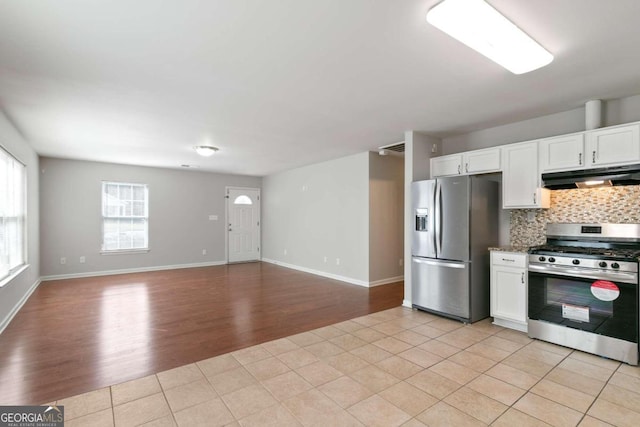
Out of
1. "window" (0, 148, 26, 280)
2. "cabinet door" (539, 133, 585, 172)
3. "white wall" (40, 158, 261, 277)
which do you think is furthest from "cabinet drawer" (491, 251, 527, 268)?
"white wall" (40, 158, 261, 277)

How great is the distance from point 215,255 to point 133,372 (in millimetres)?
5982

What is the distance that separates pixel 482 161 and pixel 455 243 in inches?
43.2

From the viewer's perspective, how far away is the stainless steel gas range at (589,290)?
2764 millimetres

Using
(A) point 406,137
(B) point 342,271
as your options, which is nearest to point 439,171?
(A) point 406,137

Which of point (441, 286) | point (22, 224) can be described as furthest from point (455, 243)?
point (22, 224)

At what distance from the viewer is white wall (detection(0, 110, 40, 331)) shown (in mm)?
3721

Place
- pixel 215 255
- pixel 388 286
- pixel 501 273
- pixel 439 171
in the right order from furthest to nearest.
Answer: pixel 215 255 < pixel 388 286 < pixel 439 171 < pixel 501 273

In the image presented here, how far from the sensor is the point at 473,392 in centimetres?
232

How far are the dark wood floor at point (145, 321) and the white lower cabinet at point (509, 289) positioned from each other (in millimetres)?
1399

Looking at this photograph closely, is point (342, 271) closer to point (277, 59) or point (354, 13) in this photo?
point (277, 59)

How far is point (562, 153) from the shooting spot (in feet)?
10.9

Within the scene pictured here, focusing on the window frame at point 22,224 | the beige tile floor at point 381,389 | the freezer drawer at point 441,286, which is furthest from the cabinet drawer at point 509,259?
the window frame at point 22,224

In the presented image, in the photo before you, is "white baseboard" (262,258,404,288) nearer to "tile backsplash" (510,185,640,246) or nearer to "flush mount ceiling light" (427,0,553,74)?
"tile backsplash" (510,185,640,246)

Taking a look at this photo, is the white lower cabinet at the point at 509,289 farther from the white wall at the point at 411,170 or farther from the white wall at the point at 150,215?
the white wall at the point at 150,215
